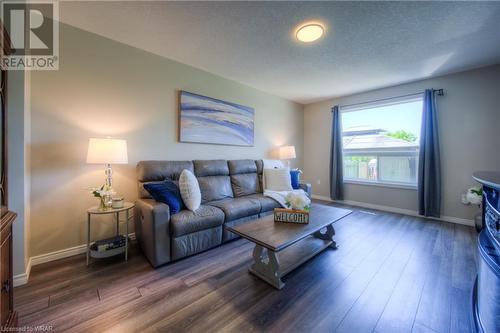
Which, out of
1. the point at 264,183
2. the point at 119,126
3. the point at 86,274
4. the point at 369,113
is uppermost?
the point at 369,113

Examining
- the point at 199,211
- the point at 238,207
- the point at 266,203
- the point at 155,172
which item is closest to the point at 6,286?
the point at 199,211

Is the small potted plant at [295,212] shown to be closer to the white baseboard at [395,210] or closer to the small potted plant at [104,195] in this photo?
the small potted plant at [104,195]

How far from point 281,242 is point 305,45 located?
7.48 ft

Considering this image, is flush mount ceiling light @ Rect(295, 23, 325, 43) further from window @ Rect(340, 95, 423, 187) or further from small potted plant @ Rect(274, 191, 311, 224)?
window @ Rect(340, 95, 423, 187)

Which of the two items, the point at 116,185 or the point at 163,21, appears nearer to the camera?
the point at 163,21

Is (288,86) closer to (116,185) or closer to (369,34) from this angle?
(369,34)

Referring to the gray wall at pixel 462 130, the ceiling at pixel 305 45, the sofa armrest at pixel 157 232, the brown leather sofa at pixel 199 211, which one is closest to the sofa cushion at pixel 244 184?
the brown leather sofa at pixel 199 211

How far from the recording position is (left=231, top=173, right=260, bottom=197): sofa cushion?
10.3 feet

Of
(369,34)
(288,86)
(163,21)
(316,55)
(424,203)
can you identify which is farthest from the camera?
(288,86)

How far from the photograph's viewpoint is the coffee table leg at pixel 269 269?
1625 mm

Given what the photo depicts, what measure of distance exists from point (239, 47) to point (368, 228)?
3.06 m

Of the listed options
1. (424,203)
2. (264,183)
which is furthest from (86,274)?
(424,203)

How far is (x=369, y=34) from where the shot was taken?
218cm

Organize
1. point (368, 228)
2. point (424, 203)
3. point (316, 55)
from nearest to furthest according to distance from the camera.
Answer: point (316, 55)
point (368, 228)
point (424, 203)
